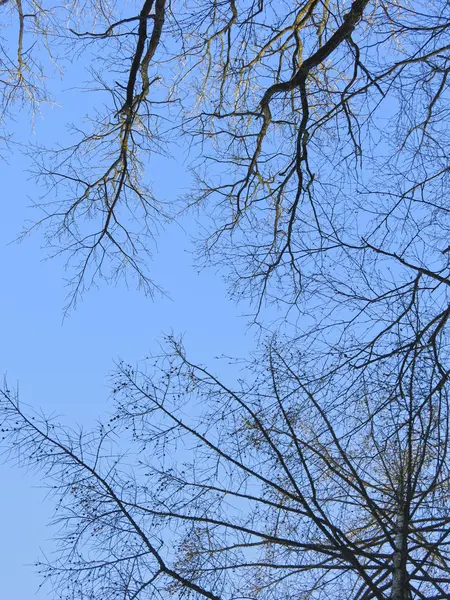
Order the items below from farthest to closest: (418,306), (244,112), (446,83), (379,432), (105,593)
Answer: (244,112) → (446,83) → (418,306) → (379,432) → (105,593)

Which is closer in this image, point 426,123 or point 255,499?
point 255,499

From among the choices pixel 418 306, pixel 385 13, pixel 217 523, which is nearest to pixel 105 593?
pixel 217 523

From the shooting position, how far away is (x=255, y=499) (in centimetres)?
347

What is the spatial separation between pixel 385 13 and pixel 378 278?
1.75m

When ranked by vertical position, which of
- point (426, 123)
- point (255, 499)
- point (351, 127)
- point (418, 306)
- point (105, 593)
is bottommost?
point (105, 593)

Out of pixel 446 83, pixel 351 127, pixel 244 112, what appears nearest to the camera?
pixel 446 83

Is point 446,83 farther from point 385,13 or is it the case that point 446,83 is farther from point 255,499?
point 255,499

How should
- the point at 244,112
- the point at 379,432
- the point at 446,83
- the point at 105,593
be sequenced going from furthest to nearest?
the point at 244,112, the point at 446,83, the point at 379,432, the point at 105,593

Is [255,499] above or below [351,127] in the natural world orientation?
below

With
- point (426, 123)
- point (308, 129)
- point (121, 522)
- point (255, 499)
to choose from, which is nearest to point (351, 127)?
point (308, 129)

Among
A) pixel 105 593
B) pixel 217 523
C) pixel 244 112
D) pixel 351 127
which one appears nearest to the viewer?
pixel 105 593

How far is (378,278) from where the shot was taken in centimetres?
457

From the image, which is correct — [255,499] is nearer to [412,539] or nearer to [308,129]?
[412,539]

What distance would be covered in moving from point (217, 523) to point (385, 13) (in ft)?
11.1
